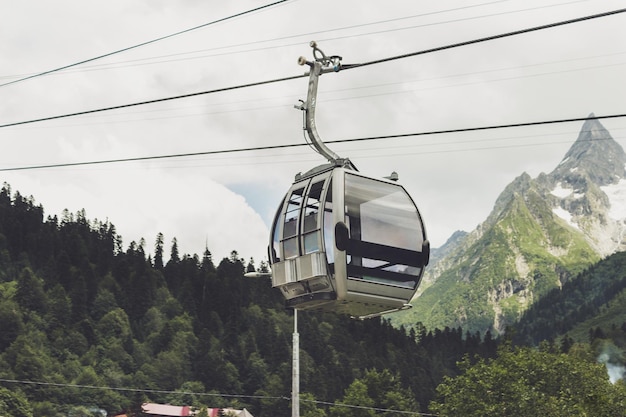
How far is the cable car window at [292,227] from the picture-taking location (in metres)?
23.7

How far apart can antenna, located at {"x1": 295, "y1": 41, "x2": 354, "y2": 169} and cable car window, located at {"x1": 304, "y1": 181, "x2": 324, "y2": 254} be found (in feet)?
2.56

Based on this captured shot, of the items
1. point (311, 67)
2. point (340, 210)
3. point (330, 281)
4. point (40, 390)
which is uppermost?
point (40, 390)

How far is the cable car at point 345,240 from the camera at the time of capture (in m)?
22.5

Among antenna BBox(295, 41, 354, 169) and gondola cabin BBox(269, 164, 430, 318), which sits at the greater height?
antenna BBox(295, 41, 354, 169)

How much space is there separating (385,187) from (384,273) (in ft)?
6.94

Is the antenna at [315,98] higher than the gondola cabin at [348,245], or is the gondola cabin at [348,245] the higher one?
the antenna at [315,98]

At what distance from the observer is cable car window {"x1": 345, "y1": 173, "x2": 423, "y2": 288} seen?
2262cm

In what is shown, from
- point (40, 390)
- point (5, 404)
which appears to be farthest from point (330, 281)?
point (40, 390)

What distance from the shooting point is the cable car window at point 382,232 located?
22.6m

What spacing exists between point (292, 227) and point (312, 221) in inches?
37.1

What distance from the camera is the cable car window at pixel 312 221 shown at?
2284 centimetres

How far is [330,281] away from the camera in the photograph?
22.7 metres

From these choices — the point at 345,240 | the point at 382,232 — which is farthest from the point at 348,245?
the point at 382,232

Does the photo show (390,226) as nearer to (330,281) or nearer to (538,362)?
(330,281)
